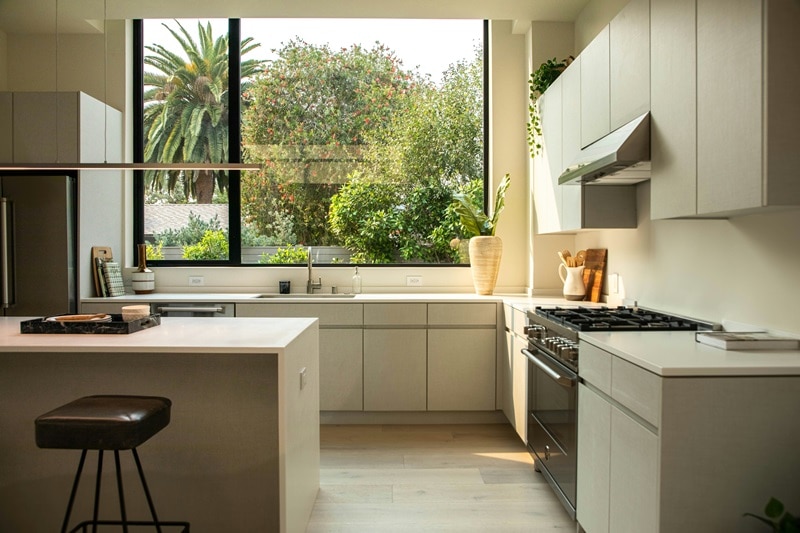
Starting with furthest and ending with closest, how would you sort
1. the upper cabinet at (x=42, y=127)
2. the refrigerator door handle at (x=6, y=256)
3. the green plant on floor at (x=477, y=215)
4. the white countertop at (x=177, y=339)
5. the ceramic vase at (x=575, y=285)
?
the green plant on floor at (x=477, y=215)
the upper cabinet at (x=42, y=127)
the refrigerator door handle at (x=6, y=256)
the ceramic vase at (x=575, y=285)
the white countertop at (x=177, y=339)

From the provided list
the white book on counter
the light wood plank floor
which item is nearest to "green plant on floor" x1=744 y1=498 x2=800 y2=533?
the white book on counter

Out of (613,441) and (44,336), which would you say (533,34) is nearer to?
(613,441)

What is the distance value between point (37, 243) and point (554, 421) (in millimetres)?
3567

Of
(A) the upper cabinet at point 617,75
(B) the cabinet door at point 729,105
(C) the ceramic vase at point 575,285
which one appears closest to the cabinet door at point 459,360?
(C) the ceramic vase at point 575,285

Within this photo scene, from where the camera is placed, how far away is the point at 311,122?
4938mm

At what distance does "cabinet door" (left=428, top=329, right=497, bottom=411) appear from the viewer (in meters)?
4.25

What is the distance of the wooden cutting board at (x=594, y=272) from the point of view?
12.7 ft

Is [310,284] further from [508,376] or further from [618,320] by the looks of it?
Result: [618,320]

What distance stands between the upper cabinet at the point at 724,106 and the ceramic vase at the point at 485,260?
2.01 meters

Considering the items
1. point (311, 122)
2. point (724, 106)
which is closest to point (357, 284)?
point (311, 122)

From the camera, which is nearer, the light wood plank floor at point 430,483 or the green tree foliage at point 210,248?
the light wood plank floor at point 430,483

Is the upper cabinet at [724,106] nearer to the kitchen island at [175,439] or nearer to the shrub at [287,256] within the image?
the kitchen island at [175,439]

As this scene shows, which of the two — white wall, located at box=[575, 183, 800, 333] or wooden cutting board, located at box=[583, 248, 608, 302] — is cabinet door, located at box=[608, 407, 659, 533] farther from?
wooden cutting board, located at box=[583, 248, 608, 302]

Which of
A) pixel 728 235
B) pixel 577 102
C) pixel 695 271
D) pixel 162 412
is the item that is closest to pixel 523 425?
pixel 695 271
